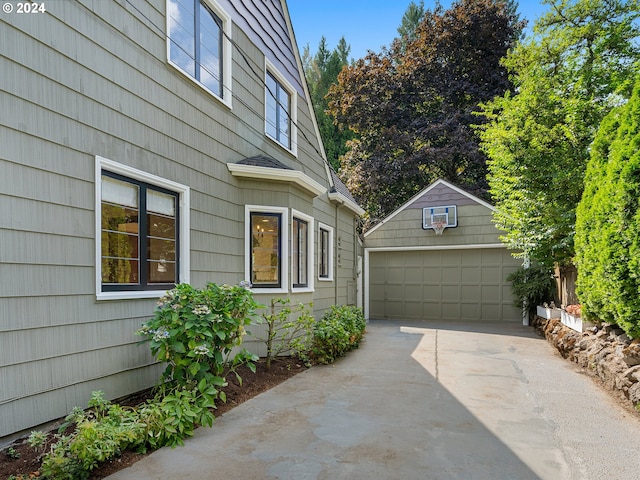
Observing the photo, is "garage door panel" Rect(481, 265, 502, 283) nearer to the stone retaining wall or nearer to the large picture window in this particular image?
the stone retaining wall

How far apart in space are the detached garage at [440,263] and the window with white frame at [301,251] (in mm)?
5312

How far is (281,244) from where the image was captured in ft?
19.7

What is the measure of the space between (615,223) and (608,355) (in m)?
1.69

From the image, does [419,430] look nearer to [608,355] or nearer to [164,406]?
[164,406]

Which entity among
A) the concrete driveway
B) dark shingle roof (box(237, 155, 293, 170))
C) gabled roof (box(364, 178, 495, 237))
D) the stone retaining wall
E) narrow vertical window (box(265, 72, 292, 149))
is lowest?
the concrete driveway

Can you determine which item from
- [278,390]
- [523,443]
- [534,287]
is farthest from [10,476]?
[534,287]

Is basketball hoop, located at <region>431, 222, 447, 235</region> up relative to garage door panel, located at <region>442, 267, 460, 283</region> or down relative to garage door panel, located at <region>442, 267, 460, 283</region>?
up

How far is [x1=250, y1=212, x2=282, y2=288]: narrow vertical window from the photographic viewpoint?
5895 millimetres

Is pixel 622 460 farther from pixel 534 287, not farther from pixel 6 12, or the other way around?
pixel 534 287

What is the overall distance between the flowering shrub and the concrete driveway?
544 mm

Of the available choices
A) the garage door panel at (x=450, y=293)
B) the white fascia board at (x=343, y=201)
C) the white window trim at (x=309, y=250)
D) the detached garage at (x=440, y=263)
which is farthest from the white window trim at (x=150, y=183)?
the garage door panel at (x=450, y=293)

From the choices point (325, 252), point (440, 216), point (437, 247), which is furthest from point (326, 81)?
point (325, 252)

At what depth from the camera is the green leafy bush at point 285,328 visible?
5504 millimetres

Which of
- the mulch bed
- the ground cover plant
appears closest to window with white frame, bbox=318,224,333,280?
the mulch bed
